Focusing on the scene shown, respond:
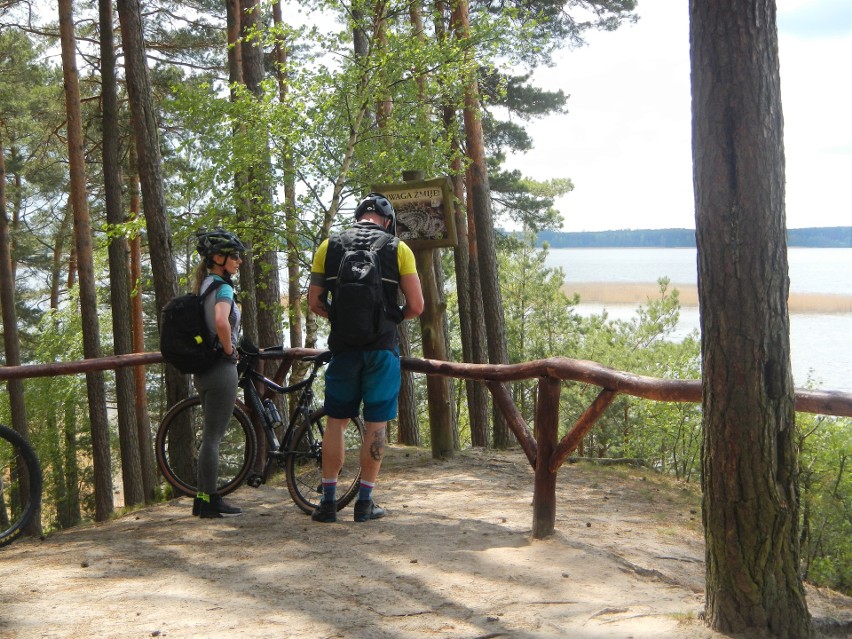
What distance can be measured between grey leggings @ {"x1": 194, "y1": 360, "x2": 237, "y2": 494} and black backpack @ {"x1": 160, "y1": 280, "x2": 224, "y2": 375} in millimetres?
99

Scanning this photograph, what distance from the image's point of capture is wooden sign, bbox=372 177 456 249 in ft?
23.3

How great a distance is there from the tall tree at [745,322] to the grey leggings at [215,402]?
3.17 m

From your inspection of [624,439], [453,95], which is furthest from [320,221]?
[624,439]

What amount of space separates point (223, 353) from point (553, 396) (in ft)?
6.85

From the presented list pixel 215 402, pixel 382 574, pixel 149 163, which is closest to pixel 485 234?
pixel 149 163

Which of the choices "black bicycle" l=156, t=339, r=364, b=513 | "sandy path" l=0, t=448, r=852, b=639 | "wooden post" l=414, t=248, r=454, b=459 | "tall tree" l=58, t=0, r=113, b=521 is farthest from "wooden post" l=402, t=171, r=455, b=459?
"tall tree" l=58, t=0, r=113, b=521

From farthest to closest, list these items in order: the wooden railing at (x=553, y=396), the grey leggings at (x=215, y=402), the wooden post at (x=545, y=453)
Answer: the grey leggings at (x=215, y=402) → the wooden post at (x=545, y=453) → the wooden railing at (x=553, y=396)

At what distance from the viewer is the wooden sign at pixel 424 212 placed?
7.11 meters

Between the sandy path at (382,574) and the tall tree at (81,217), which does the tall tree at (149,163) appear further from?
the tall tree at (81,217)

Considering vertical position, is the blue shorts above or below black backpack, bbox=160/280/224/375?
below

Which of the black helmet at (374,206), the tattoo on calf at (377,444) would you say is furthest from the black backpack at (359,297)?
the tattoo on calf at (377,444)

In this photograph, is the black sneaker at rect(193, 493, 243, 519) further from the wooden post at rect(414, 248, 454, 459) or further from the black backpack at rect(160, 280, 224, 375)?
the wooden post at rect(414, 248, 454, 459)

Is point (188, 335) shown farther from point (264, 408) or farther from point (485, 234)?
point (485, 234)

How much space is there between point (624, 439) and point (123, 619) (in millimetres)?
19824
